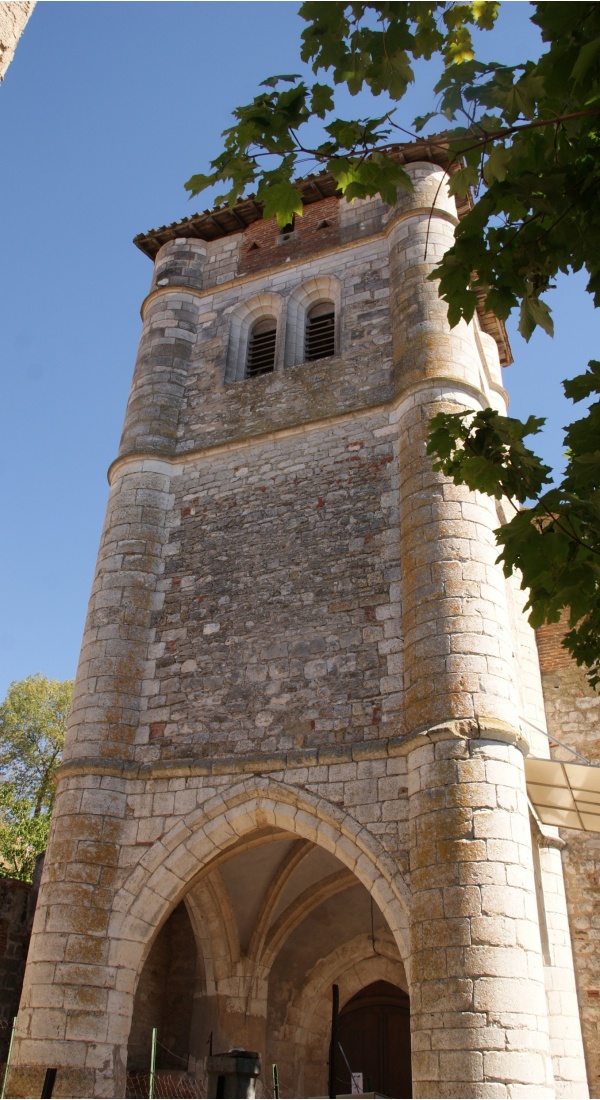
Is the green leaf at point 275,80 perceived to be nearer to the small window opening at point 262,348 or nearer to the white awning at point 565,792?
the white awning at point 565,792

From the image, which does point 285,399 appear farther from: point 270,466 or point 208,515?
point 208,515

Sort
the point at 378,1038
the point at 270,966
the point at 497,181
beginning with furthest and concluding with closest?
the point at 378,1038 < the point at 270,966 < the point at 497,181

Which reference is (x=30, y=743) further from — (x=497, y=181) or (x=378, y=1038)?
(x=497, y=181)

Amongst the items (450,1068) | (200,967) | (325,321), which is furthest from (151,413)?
(450,1068)

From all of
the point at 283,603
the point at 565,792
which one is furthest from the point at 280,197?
the point at 565,792

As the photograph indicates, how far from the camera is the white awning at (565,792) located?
311 inches

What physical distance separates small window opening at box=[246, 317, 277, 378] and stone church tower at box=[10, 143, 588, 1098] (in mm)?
37

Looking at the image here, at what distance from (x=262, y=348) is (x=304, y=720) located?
5.41 meters

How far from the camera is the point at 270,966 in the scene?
10438 mm

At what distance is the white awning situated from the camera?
790 centimetres

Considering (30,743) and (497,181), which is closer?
(497,181)

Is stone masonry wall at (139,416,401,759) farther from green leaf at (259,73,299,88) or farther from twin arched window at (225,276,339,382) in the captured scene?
green leaf at (259,73,299,88)

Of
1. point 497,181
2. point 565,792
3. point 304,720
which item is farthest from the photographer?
point 565,792

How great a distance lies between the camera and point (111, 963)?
25.3 ft
